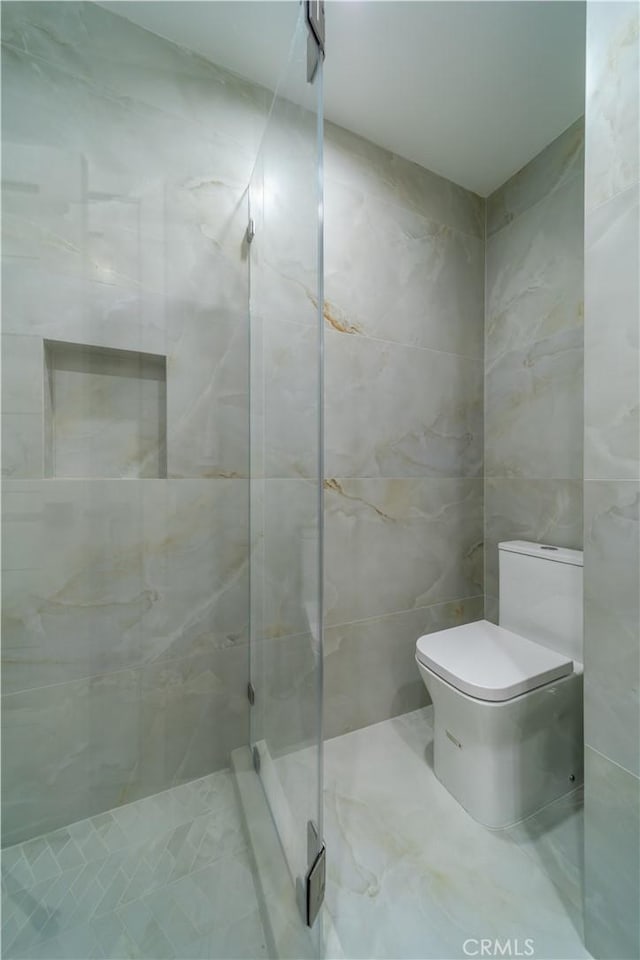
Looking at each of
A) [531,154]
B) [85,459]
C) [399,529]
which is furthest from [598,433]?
[531,154]

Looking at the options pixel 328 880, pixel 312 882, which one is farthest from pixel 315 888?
pixel 328 880

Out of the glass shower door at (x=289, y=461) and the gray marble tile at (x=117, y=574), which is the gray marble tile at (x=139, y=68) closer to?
the glass shower door at (x=289, y=461)

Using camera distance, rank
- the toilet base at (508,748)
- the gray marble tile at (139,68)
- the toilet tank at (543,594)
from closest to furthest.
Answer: the gray marble tile at (139,68) → the toilet base at (508,748) → the toilet tank at (543,594)

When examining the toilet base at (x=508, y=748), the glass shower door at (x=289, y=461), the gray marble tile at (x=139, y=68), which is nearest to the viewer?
the glass shower door at (x=289, y=461)

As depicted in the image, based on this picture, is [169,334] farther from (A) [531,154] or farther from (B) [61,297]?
(A) [531,154]

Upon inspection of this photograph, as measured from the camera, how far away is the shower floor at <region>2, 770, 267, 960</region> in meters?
0.75

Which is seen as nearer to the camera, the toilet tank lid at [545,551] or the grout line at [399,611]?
the toilet tank lid at [545,551]

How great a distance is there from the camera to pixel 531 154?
150cm

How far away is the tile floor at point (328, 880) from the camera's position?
765 mm

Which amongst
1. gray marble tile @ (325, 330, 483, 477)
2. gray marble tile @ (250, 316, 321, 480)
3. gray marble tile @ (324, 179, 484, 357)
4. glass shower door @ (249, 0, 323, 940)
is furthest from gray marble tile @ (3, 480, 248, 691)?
gray marble tile @ (324, 179, 484, 357)

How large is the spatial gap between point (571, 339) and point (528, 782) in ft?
4.90

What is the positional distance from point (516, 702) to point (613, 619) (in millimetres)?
419

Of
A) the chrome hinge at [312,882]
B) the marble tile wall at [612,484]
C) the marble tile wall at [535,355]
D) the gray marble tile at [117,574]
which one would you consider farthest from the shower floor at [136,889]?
the marble tile wall at [535,355]

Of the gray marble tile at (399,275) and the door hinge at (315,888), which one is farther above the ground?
the gray marble tile at (399,275)
